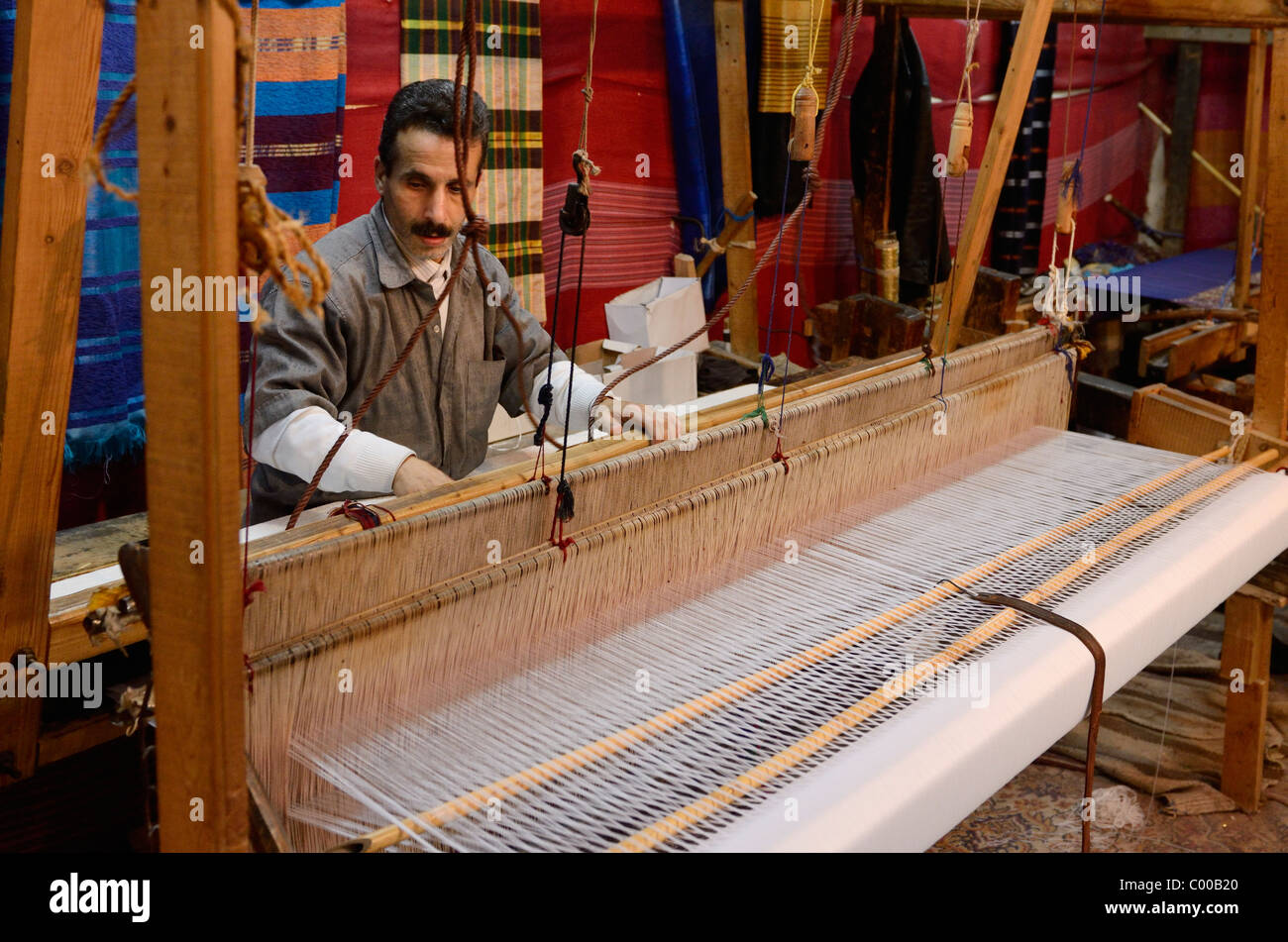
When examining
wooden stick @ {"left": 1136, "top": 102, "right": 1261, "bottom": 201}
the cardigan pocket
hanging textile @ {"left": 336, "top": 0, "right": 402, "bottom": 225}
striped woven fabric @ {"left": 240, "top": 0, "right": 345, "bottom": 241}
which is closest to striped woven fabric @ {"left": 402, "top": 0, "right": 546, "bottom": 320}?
hanging textile @ {"left": 336, "top": 0, "right": 402, "bottom": 225}

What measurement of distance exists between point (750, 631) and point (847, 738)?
14.2 inches

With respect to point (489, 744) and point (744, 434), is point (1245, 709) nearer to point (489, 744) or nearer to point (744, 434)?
point (744, 434)

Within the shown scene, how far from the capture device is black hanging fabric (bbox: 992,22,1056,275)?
6461 millimetres

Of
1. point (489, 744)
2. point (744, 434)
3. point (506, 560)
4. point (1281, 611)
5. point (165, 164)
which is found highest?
point (165, 164)

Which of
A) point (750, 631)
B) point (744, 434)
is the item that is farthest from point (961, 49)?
point (750, 631)

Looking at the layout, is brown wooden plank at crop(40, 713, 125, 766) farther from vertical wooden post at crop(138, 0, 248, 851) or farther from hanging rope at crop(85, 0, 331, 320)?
hanging rope at crop(85, 0, 331, 320)

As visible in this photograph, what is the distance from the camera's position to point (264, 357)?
2.54m

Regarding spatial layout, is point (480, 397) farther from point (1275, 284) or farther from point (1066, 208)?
point (1275, 284)

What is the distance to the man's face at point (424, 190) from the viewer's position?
2.57 metres

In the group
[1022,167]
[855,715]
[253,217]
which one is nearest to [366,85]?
[253,217]

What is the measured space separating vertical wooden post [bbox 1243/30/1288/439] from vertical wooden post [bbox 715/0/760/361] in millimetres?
2105

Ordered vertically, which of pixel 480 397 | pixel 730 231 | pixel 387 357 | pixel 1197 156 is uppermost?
pixel 1197 156

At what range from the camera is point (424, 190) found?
8.71ft

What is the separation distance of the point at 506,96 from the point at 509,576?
2704mm
